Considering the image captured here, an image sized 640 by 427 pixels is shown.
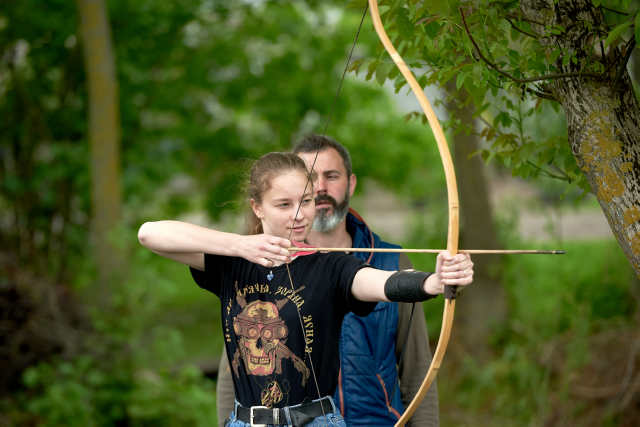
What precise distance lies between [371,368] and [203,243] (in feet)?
2.36

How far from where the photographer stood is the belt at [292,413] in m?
1.72

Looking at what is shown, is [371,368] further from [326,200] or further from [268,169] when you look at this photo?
[268,169]

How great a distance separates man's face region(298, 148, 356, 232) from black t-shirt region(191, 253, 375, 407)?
458 mm

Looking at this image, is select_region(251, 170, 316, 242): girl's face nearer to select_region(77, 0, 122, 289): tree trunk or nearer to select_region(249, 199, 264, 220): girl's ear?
select_region(249, 199, 264, 220): girl's ear

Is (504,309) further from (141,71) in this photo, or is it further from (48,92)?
(48,92)

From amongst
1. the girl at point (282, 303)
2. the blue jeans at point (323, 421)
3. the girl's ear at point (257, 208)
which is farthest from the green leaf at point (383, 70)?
the blue jeans at point (323, 421)

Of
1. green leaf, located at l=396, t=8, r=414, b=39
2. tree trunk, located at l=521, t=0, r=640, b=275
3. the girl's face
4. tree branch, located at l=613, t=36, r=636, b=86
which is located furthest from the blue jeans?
tree branch, located at l=613, t=36, r=636, b=86

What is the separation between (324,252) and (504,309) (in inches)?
228

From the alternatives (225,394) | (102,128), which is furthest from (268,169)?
(102,128)

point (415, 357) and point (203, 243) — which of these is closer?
point (203, 243)

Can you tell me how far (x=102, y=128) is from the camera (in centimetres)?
606

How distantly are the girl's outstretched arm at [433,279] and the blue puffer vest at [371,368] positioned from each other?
514 millimetres

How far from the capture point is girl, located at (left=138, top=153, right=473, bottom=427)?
5.65ft

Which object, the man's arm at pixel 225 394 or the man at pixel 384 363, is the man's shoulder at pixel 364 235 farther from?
the man's arm at pixel 225 394
